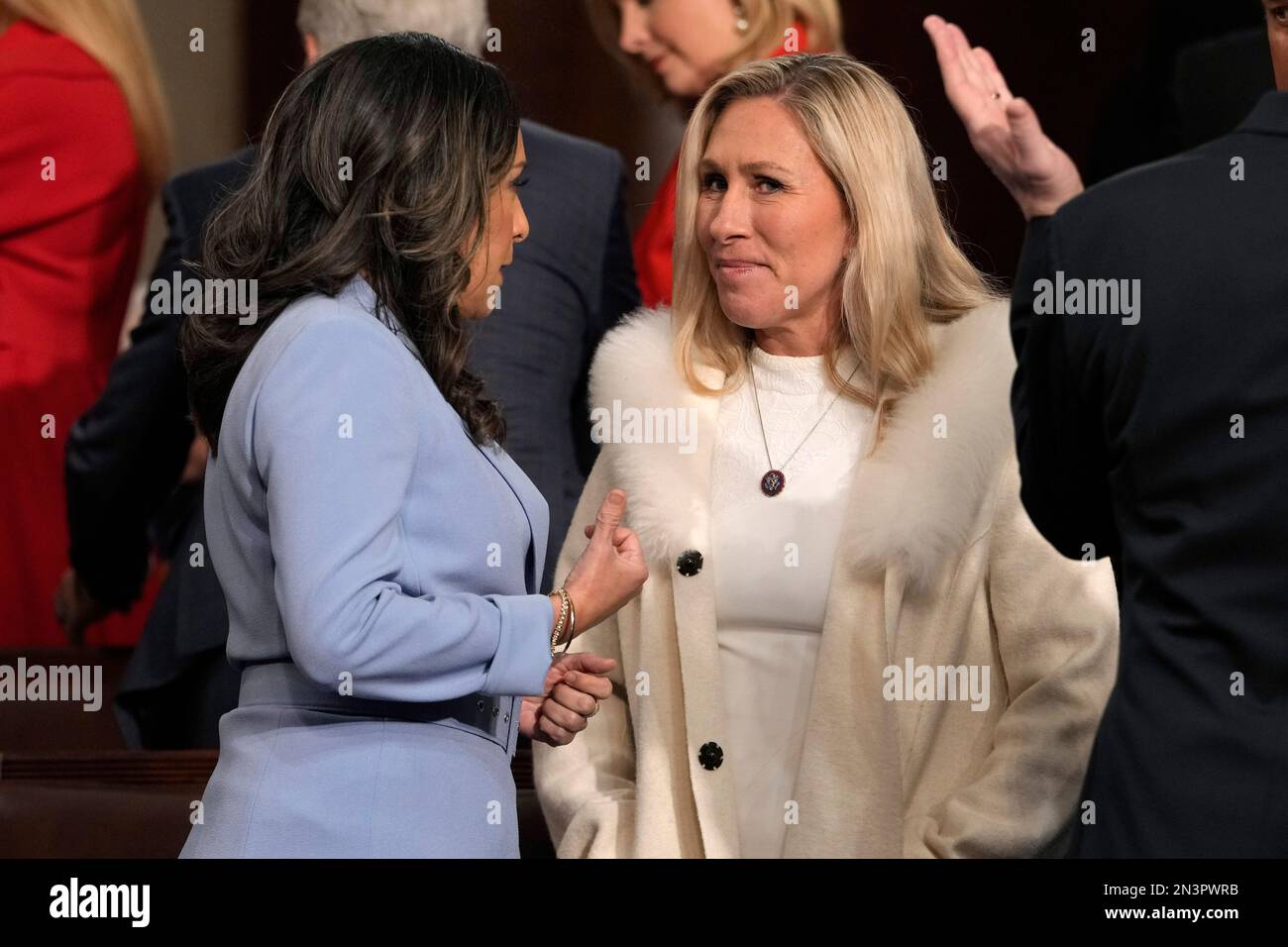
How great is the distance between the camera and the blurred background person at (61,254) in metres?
3.41

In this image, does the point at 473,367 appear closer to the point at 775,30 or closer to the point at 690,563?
the point at 690,563

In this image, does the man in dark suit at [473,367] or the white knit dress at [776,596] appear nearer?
the white knit dress at [776,596]

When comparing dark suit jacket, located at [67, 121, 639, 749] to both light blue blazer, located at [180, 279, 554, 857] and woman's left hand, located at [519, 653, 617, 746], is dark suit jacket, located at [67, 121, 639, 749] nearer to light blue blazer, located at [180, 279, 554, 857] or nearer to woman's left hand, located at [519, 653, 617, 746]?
woman's left hand, located at [519, 653, 617, 746]

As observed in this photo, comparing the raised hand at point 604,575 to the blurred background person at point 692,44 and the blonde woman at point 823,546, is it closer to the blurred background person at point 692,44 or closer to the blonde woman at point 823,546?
the blonde woman at point 823,546

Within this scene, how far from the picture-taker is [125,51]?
3523mm

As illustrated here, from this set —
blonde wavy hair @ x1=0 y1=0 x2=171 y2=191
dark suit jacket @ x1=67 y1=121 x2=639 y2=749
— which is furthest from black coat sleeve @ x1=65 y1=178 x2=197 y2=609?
blonde wavy hair @ x1=0 y1=0 x2=171 y2=191

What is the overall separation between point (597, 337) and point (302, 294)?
1360 millimetres

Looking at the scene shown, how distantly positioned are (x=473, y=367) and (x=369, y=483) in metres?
1.28

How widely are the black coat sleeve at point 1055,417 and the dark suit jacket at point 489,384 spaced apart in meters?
1.16

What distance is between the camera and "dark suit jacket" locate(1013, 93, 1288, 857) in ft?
5.56

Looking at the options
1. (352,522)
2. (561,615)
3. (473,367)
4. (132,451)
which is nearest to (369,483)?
(352,522)

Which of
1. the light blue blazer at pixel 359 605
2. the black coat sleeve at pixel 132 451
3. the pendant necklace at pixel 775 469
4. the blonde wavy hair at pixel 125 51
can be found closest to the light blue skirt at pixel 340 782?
the light blue blazer at pixel 359 605

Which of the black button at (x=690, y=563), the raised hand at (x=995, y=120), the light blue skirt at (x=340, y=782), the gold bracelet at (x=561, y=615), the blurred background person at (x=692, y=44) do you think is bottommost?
the light blue skirt at (x=340, y=782)

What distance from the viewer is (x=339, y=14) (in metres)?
2.96
